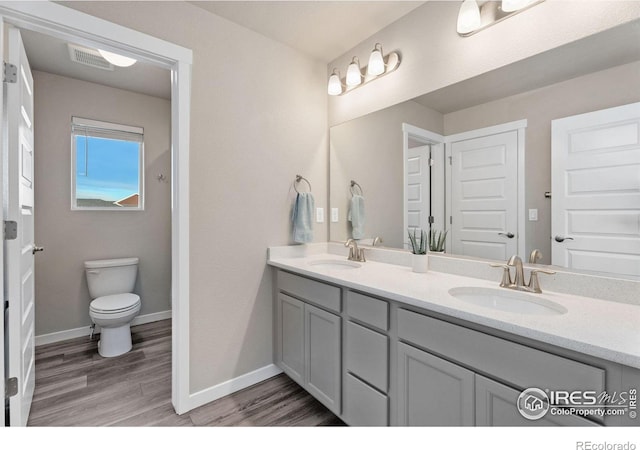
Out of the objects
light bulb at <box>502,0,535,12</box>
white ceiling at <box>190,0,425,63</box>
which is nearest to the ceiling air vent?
white ceiling at <box>190,0,425,63</box>

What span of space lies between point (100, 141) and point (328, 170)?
2.18 metres

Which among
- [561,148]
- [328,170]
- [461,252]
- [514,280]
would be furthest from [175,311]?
[561,148]

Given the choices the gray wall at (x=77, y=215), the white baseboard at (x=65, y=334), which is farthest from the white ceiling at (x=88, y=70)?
the white baseboard at (x=65, y=334)

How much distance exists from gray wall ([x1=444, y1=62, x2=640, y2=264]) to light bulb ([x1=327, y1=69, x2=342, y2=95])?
3.36 feet

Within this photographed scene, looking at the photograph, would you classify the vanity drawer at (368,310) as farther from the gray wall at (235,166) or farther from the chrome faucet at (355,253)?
the gray wall at (235,166)

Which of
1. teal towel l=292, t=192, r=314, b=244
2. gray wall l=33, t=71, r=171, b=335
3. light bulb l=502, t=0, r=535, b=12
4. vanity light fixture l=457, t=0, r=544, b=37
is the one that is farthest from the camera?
gray wall l=33, t=71, r=171, b=335

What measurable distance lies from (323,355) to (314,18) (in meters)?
1.97

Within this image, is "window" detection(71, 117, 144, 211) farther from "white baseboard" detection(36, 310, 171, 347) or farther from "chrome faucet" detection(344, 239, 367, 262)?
"chrome faucet" detection(344, 239, 367, 262)

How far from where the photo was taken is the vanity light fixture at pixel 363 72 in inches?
71.5

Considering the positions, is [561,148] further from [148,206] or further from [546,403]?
[148,206]

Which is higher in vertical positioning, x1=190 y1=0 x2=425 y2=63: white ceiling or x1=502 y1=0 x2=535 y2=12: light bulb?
x1=190 y1=0 x2=425 y2=63: white ceiling

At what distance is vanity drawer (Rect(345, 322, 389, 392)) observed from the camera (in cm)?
126

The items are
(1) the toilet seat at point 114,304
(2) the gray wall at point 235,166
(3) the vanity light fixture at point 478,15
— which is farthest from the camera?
(1) the toilet seat at point 114,304

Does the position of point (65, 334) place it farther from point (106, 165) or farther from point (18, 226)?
point (18, 226)
